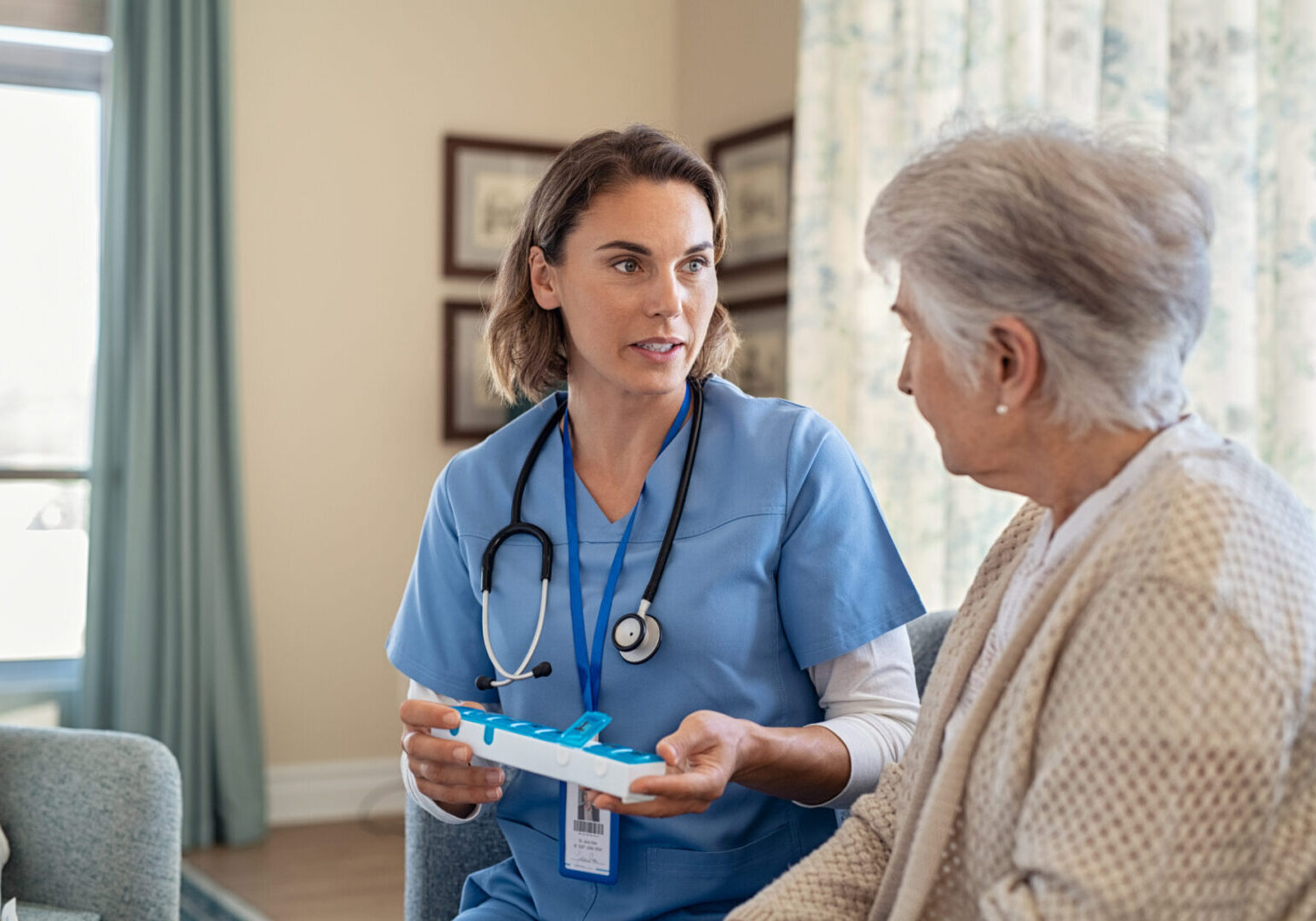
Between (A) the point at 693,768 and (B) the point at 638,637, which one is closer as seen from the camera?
(A) the point at 693,768

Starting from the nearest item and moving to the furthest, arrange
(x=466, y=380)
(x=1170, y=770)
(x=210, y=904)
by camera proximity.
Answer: (x=1170, y=770) → (x=210, y=904) → (x=466, y=380)

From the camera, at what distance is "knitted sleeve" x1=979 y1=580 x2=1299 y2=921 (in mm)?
826

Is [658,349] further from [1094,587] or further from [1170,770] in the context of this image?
[1170,770]

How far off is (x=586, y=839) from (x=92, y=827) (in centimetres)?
88

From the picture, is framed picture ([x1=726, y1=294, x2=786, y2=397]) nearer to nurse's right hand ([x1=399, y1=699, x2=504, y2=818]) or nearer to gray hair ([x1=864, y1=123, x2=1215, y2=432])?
nurse's right hand ([x1=399, y1=699, x2=504, y2=818])

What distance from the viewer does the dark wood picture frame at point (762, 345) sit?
3.91 meters

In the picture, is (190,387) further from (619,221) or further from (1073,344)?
(1073,344)

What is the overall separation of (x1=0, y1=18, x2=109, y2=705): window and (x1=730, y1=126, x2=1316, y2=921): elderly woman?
334cm

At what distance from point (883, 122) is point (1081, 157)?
225 cm

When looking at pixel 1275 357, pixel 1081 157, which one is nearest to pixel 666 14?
pixel 1275 357

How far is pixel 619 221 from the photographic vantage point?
159 centimetres

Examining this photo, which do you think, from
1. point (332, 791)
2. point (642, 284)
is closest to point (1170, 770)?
point (642, 284)

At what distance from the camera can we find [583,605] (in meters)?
1.55

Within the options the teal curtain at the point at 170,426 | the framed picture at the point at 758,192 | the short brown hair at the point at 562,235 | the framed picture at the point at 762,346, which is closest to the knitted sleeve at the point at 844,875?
the short brown hair at the point at 562,235
